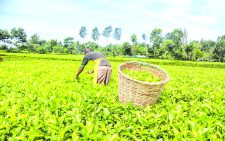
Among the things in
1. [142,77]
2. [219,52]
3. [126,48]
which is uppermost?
[142,77]

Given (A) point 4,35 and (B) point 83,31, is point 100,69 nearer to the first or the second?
(A) point 4,35

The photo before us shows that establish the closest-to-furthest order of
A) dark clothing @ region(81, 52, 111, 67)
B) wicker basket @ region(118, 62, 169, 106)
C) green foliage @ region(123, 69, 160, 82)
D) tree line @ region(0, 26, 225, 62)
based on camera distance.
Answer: wicker basket @ region(118, 62, 169, 106) < green foliage @ region(123, 69, 160, 82) < dark clothing @ region(81, 52, 111, 67) < tree line @ region(0, 26, 225, 62)

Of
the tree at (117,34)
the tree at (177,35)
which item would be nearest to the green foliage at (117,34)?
the tree at (117,34)

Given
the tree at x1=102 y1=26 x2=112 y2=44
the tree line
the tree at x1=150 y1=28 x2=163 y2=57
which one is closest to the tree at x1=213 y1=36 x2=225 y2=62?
the tree line

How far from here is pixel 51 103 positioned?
326cm

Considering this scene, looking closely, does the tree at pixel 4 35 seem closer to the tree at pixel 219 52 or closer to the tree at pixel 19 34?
the tree at pixel 19 34

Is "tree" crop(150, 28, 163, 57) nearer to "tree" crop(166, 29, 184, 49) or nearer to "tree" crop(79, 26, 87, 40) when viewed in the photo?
"tree" crop(166, 29, 184, 49)

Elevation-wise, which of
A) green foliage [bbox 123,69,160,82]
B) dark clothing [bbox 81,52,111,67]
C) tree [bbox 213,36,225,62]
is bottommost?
tree [bbox 213,36,225,62]

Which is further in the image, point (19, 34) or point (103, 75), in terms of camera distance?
point (19, 34)

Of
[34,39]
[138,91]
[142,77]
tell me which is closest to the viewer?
[138,91]

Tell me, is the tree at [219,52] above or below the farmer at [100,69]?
below

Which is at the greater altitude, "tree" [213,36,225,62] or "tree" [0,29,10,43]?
"tree" [0,29,10,43]

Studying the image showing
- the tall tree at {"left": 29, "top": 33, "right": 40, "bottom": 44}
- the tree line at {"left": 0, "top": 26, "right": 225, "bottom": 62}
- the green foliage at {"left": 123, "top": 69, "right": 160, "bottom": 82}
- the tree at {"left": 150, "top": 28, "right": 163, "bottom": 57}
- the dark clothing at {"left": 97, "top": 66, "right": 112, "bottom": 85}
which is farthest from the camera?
the tall tree at {"left": 29, "top": 33, "right": 40, "bottom": 44}

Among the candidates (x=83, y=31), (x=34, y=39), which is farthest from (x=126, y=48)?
(x=34, y=39)
